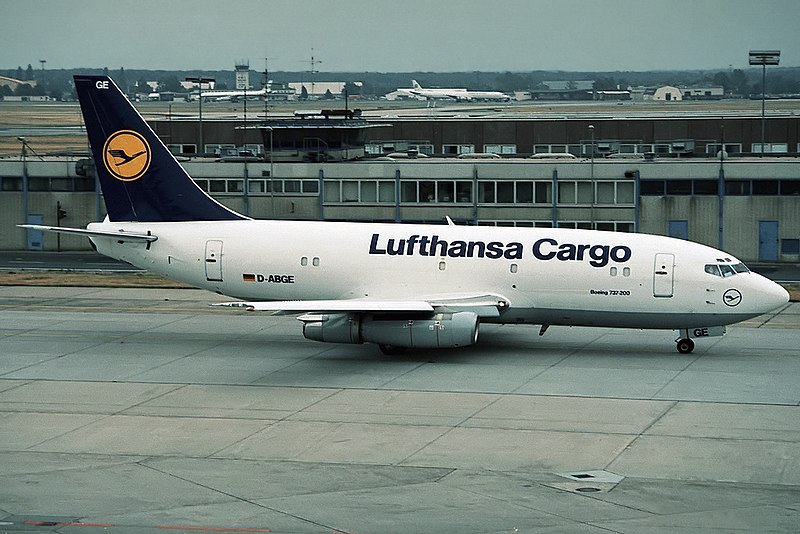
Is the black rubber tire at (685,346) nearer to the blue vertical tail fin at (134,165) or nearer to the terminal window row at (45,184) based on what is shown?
the blue vertical tail fin at (134,165)

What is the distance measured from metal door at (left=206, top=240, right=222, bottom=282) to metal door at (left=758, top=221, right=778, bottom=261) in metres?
36.2

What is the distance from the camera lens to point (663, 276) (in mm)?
38906

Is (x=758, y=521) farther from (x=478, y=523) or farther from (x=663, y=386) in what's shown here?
(x=663, y=386)

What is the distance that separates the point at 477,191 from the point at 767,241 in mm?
16148

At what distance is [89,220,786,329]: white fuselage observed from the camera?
38.9 m

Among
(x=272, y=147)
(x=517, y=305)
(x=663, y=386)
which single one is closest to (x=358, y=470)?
(x=663, y=386)

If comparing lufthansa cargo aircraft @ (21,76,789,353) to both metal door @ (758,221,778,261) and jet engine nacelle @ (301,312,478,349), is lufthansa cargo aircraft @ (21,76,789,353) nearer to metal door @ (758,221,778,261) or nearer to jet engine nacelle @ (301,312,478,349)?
jet engine nacelle @ (301,312,478,349)

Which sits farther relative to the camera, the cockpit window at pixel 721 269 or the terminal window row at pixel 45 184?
the terminal window row at pixel 45 184

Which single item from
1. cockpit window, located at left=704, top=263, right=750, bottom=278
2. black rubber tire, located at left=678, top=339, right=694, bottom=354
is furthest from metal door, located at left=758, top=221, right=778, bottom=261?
cockpit window, located at left=704, top=263, right=750, bottom=278

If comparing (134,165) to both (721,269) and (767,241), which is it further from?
(767,241)

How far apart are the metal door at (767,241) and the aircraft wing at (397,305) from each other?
32.6 metres

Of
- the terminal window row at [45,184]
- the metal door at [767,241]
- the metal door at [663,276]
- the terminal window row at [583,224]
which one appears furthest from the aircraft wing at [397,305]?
the terminal window row at [45,184]

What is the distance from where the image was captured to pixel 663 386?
115ft

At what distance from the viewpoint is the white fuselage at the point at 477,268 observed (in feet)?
128
